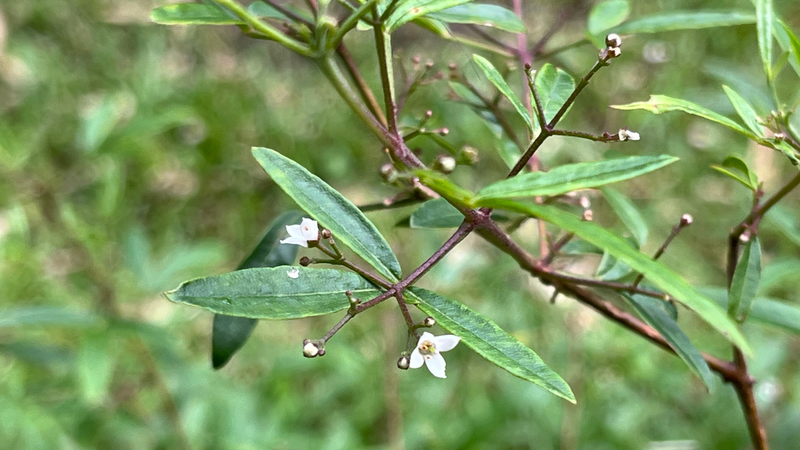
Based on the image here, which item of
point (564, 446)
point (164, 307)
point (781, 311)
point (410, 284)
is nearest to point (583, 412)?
point (564, 446)

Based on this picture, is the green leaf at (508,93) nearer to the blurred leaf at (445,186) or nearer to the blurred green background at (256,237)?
the blurred leaf at (445,186)

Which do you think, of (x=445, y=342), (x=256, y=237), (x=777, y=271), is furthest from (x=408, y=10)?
(x=256, y=237)

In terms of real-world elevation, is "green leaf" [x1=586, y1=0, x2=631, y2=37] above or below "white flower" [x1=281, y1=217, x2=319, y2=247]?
above

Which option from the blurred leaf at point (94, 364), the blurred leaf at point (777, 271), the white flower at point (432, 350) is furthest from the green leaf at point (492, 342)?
the blurred leaf at point (94, 364)

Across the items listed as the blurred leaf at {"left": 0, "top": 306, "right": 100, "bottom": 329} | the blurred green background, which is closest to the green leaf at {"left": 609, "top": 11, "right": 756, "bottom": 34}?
the blurred green background

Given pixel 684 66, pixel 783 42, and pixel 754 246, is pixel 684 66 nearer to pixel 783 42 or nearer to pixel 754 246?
pixel 783 42

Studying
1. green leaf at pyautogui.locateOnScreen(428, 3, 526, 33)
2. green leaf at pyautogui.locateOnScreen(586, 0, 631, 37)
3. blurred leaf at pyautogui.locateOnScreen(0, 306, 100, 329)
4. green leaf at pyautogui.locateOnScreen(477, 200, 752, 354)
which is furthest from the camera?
blurred leaf at pyautogui.locateOnScreen(0, 306, 100, 329)

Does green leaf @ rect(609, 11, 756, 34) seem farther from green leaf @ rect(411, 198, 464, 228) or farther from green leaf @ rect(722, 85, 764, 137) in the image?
green leaf @ rect(411, 198, 464, 228)
